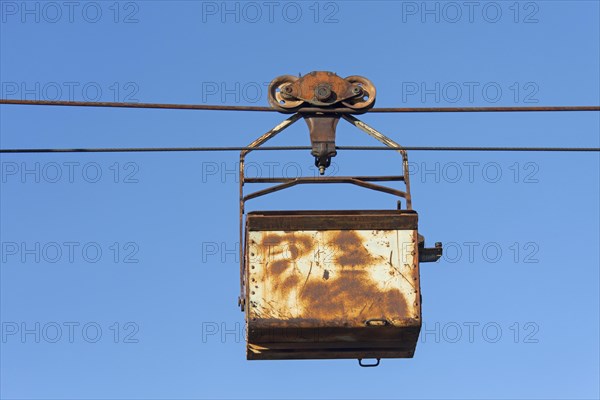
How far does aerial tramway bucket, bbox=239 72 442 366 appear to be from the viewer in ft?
28.9

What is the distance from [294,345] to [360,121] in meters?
1.86

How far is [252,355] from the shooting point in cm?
930

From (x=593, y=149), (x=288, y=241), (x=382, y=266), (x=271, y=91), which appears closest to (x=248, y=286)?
(x=288, y=241)

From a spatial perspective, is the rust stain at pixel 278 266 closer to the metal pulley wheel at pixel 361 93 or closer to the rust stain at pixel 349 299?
the rust stain at pixel 349 299

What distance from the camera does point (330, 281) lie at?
29.1 feet

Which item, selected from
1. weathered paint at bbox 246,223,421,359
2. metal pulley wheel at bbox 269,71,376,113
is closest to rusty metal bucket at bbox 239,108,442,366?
weathered paint at bbox 246,223,421,359

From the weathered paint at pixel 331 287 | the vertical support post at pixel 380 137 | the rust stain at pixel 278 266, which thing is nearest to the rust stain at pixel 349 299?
the weathered paint at pixel 331 287

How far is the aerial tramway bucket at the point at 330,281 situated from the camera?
347 inches

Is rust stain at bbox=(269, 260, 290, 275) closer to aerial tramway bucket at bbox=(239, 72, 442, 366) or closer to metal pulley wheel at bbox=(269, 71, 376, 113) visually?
aerial tramway bucket at bbox=(239, 72, 442, 366)

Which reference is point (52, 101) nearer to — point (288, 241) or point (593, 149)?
point (288, 241)

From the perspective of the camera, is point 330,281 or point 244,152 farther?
point 244,152

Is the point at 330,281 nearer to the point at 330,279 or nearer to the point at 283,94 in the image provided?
the point at 330,279

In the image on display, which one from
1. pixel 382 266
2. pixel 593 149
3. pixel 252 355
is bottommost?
pixel 252 355

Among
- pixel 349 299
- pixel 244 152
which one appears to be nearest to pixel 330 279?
pixel 349 299
